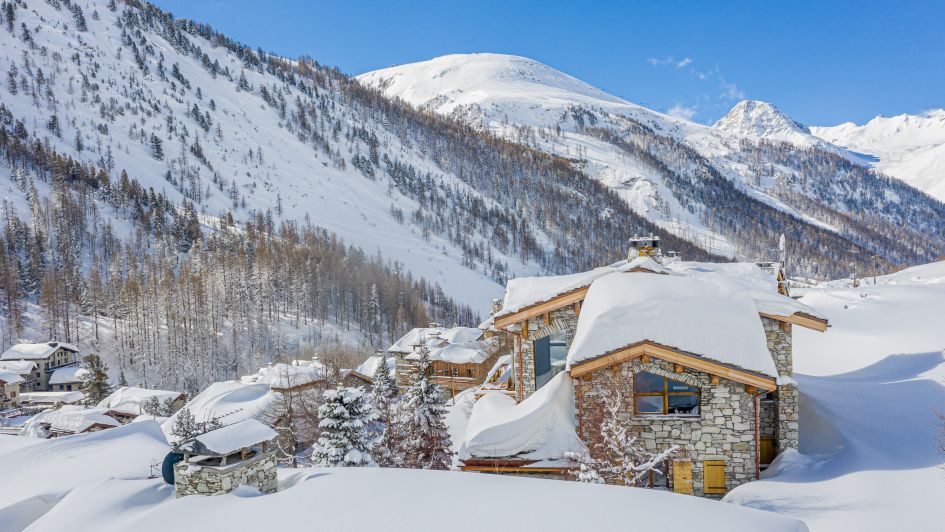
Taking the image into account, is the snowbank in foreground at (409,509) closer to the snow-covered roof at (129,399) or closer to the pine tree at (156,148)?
the snow-covered roof at (129,399)

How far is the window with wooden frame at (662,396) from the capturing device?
39.5ft

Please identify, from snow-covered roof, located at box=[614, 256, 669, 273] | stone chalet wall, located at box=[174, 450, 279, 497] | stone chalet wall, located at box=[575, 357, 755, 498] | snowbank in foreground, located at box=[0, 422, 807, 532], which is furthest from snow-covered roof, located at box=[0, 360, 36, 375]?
stone chalet wall, located at box=[575, 357, 755, 498]

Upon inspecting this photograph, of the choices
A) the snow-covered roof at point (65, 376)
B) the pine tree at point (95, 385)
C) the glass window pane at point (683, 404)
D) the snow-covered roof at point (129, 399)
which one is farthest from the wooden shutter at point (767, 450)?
the snow-covered roof at point (65, 376)

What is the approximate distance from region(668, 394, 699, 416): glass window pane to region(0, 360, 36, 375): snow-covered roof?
226 feet

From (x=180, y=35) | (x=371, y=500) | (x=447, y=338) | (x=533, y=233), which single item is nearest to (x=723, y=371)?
(x=371, y=500)

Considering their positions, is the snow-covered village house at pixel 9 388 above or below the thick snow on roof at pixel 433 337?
below

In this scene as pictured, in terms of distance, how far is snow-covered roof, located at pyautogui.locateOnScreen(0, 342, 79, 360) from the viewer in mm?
56531

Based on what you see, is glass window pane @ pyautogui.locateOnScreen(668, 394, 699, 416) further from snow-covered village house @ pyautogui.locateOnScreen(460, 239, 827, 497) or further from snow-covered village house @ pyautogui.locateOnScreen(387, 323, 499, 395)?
snow-covered village house @ pyautogui.locateOnScreen(387, 323, 499, 395)

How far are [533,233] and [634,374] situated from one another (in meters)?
136

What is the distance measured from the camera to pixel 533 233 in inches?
5782

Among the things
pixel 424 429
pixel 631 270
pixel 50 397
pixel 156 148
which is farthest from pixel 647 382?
pixel 156 148

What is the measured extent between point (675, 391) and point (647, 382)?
687 millimetres

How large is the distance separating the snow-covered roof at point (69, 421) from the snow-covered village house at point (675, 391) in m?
37.7

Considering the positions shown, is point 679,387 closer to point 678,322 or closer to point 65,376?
point 678,322
